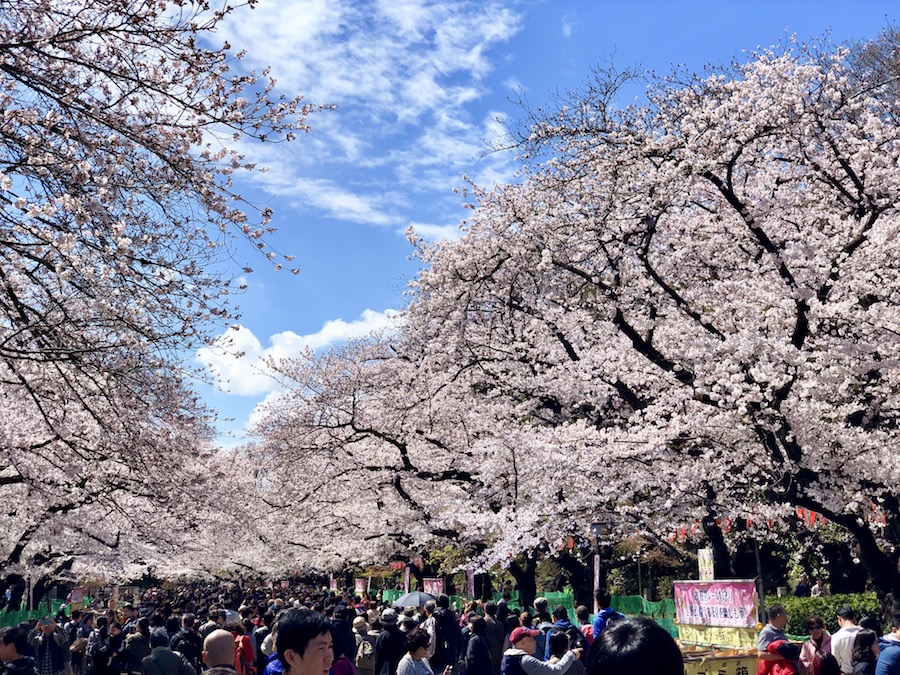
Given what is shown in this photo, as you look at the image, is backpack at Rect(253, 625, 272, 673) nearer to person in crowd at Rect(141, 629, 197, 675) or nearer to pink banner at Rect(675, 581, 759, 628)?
person in crowd at Rect(141, 629, 197, 675)

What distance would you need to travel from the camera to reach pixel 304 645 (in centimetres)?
394

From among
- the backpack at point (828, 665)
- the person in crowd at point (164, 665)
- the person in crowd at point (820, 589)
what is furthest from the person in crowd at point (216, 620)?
the person in crowd at point (820, 589)

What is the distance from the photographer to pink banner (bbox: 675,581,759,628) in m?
11.0

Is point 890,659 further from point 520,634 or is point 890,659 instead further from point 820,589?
point 820,589

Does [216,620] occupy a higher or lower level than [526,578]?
lower

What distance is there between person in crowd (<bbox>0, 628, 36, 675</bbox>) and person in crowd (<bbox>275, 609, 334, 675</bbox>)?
3349 mm

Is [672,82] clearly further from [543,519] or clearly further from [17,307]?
[17,307]

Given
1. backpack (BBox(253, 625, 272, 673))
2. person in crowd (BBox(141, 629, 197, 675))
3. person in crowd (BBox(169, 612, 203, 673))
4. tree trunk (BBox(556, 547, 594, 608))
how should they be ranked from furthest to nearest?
tree trunk (BBox(556, 547, 594, 608)) → backpack (BBox(253, 625, 272, 673)) → person in crowd (BBox(169, 612, 203, 673)) → person in crowd (BBox(141, 629, 197, 675))

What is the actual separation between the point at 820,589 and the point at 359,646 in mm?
17414

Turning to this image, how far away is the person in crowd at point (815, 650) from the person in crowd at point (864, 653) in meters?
0.24

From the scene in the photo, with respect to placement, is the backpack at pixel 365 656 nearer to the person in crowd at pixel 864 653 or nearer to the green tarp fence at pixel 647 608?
the green tarp fence at pixel 647 608

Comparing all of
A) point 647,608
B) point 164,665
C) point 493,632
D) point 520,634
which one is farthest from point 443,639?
point 647,608

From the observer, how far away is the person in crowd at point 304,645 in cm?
394

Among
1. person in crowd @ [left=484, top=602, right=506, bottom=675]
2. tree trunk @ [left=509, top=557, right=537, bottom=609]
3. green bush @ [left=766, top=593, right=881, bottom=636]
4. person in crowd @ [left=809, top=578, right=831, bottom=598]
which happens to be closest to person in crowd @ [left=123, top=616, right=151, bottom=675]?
person in crowd @ [left=484, top=602, right=506, bottom=675]
